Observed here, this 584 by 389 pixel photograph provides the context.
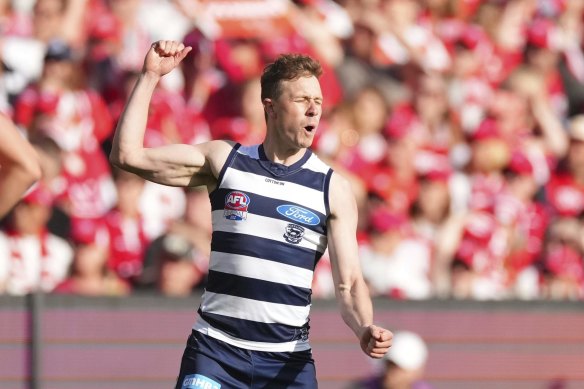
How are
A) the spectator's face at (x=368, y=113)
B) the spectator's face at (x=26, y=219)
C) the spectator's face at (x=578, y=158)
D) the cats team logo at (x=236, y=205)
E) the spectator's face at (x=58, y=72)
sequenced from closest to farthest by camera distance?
the cats team logo at (x=236, y=205), the spectator's face at (x=26, y=219), the spectator's face at (x=58, y=72), the spectator's face at (x=368, y=113), the spectator's face at (x=578, y=158)

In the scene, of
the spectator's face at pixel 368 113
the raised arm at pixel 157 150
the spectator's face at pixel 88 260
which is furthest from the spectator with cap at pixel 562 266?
the raised arm at pixel 157 150

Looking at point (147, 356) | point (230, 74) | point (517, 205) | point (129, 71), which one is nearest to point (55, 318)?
point (147, 356)

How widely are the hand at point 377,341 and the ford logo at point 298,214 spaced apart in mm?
634

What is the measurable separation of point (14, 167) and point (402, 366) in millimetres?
4633

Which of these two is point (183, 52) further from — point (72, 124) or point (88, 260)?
point (72, 124)

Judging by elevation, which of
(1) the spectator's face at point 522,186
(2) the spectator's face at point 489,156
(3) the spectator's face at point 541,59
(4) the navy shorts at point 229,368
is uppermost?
(3) the spectator's face at point 541,59

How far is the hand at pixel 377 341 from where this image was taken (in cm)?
561

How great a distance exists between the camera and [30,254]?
30.1 feet

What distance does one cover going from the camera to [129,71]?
1048 centimetres

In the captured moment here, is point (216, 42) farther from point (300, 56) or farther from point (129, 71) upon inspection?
point (300, 56)

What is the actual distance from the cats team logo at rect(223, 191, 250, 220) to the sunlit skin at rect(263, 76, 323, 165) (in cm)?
29

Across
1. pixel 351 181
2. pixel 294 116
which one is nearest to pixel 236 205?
pixel 294 116

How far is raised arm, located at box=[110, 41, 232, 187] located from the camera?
19.4 ft

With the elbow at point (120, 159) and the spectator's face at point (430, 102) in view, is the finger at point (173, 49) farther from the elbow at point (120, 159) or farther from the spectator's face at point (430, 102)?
the spectator's face at point (430, 102)
